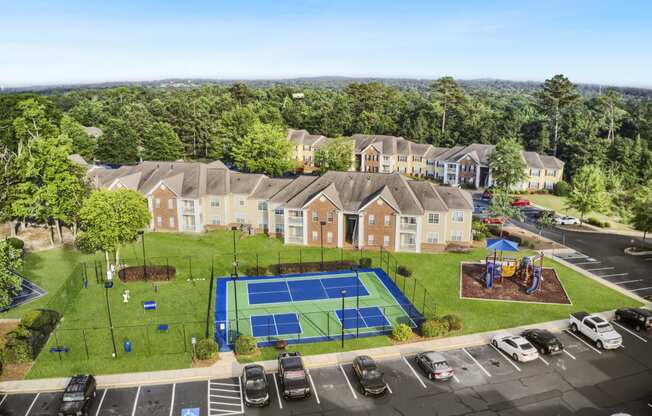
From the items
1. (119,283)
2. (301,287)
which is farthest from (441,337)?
(119,283)

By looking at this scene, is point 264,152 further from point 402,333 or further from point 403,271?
point 402,333

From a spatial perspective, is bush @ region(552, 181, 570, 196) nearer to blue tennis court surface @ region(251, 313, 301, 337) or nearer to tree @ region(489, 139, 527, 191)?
tree @ region(489, 139, 527, 191)

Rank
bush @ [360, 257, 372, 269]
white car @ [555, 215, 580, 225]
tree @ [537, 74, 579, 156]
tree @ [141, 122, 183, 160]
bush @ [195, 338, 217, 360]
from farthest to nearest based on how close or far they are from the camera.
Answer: tree @ [537, 74, 579, 156]
tree @ [141, 122, 183, 160]
white car @ [555, 215, 580, 225]
bush @ [360, 257, 372, 269]
bush @ [195, 338, 217, 360]

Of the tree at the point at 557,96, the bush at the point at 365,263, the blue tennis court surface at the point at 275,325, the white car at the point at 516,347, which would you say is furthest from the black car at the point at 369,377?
the tree at the point at 557,96

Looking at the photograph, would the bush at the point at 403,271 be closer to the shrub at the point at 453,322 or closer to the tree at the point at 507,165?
the shrub at the point at 453,322

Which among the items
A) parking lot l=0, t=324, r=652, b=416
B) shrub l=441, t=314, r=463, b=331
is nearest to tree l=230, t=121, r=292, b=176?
shrub l=441, t=314, r=463, b=331

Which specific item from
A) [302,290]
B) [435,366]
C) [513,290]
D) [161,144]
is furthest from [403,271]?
[161,144]
